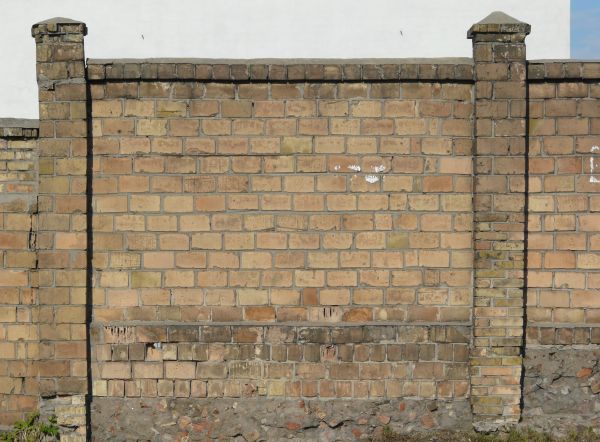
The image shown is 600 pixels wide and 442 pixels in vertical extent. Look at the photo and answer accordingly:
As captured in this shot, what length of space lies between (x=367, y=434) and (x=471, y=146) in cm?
260

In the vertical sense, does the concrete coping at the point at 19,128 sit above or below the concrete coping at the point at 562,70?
below

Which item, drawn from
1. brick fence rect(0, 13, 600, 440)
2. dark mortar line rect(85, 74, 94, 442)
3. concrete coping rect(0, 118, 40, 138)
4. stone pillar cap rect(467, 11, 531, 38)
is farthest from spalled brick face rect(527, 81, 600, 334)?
concrete coping rect(0, 118, 40, 138)

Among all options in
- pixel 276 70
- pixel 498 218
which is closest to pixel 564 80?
pixel 498 218

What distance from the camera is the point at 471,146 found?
17.7 feet

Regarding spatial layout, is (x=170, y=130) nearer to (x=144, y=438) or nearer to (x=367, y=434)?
(x=144, y=438)

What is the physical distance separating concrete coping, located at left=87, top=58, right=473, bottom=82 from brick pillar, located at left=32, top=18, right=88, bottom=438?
259 millimetres

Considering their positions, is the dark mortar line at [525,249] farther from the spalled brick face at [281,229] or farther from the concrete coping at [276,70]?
the concrete coping at [276,70]

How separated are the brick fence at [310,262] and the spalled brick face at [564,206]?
2 centimetres

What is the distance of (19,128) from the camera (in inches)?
211

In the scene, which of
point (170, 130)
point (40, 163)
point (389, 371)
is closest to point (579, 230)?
point (389, 371)

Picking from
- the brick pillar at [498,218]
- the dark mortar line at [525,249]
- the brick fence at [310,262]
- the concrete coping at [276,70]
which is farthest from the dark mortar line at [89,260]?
the dark mortar line at [525,249]

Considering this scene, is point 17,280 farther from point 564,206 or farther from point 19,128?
point 564,206

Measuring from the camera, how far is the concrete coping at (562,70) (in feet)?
17.5

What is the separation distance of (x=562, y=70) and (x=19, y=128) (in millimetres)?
4595
